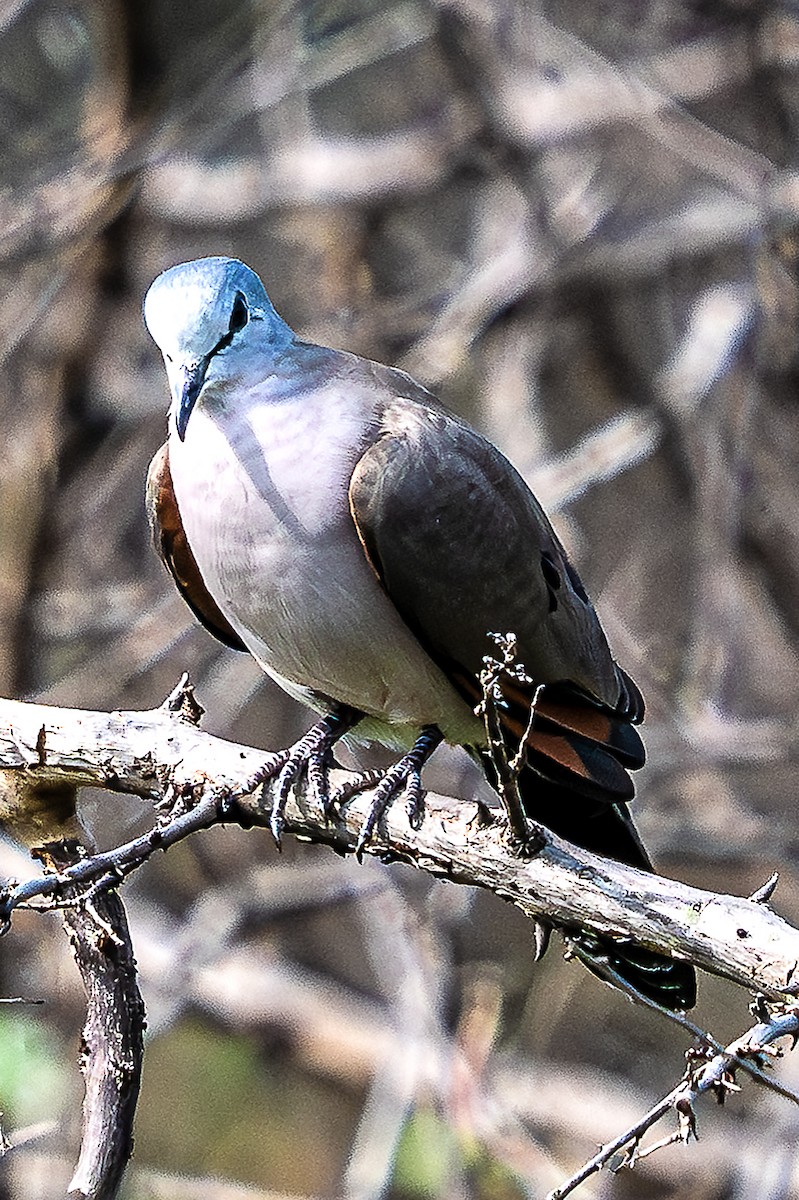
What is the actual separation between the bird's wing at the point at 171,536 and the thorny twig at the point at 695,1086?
4.44 ft

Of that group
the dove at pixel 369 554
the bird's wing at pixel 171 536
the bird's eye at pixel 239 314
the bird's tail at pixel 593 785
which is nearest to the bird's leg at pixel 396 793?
the dove at pixel 369 554

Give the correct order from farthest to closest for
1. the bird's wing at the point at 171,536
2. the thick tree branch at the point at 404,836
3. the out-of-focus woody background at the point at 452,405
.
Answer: the out-of-focus woody background at the point at 452,405 < the bird's wing at the point at 171,536 < the thick tree branch at the point at 404,836

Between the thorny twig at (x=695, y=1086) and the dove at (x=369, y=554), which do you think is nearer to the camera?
the thorny twig at (x=695, y=1086)

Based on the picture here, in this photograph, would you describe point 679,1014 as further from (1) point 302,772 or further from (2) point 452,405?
(2) point 452,405

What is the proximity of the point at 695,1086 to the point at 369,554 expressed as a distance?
1.12 metres

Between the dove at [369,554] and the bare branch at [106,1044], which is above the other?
the dove at [369,554]

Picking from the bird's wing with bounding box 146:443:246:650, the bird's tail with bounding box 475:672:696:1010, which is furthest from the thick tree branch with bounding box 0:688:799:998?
the bird's wing with bounding box 146:443:246:650

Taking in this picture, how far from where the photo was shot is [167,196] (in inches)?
205

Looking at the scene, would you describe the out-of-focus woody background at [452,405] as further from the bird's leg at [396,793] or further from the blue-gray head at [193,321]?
the blue-gray head at [193,321]

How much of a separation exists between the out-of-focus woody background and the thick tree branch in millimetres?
2240

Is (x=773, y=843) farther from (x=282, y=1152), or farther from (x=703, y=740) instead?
(x=282, y=1152)

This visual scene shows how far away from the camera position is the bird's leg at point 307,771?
2.44 metres

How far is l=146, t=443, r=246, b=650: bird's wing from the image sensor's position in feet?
9.10

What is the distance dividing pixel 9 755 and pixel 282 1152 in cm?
377
